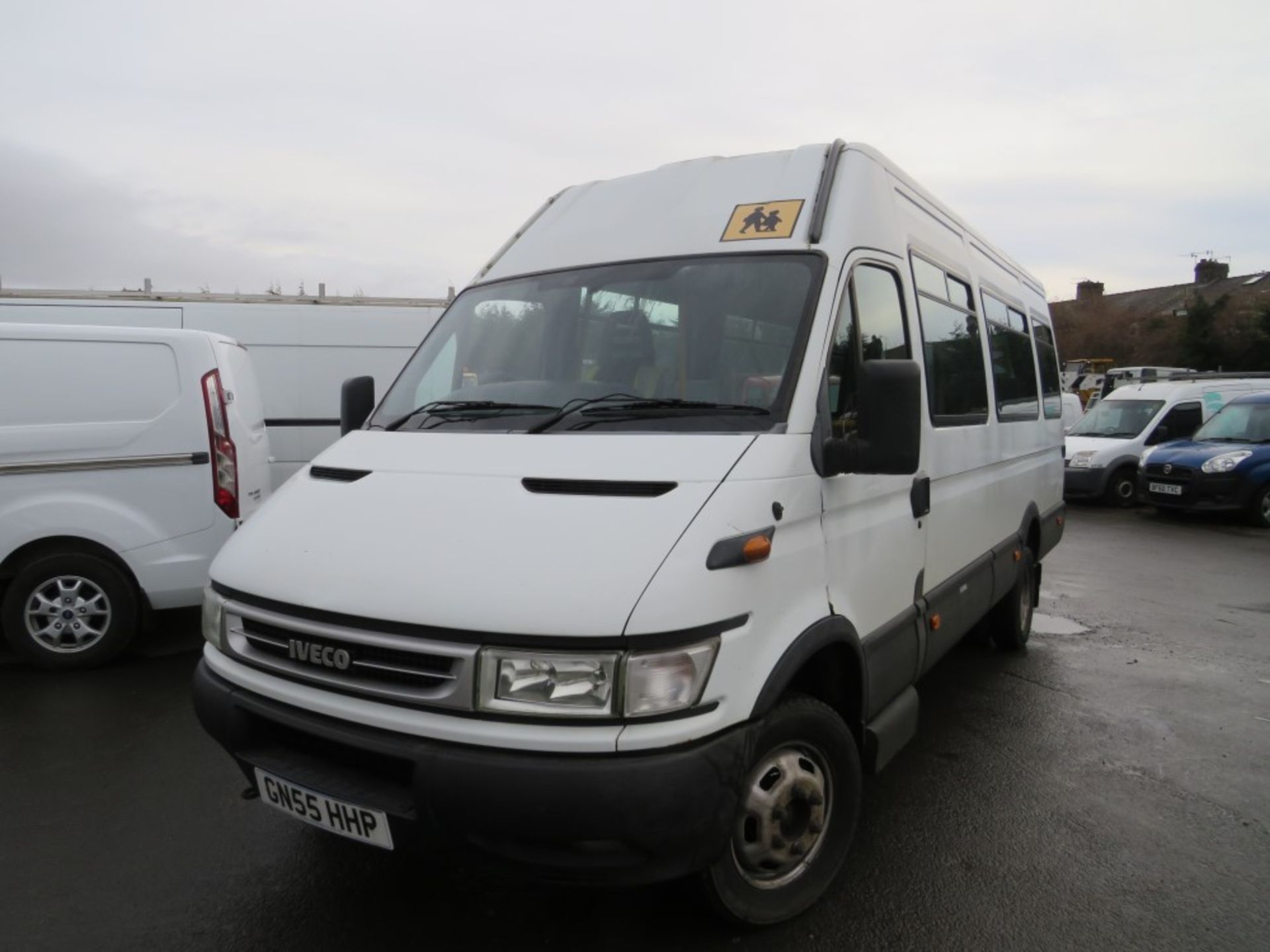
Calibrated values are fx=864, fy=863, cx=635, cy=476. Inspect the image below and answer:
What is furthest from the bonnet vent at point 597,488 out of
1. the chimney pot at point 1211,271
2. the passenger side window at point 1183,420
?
the chimney pot at point 1211,271

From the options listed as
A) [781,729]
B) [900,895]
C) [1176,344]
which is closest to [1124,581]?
[900,895]

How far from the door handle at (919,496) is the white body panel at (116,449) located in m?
4.26

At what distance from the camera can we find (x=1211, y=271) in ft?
197

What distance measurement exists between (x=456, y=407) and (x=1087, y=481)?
1433 cm

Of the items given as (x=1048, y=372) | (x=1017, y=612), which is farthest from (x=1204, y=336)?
(x=1017, y=612)

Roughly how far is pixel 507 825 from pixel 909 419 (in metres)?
1.66

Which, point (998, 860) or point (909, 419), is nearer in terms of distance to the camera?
point (909, 419)

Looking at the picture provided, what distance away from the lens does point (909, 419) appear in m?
Result: 2.68

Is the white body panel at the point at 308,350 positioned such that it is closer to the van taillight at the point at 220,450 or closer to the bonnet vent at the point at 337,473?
the van taillight at the point at 220,450

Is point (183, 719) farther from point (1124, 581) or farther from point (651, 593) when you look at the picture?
point (1124, 581)

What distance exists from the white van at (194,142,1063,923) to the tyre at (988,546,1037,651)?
2.13 metres

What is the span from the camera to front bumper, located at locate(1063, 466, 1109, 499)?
14844 millimetres

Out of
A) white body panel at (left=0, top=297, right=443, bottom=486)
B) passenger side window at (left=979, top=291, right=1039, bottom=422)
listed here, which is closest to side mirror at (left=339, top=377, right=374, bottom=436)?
passenger side window at (left=979, top=291, right=1039, bottom=422)

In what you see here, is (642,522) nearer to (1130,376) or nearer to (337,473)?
(337,473)
